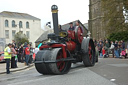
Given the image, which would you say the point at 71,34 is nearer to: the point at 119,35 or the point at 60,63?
the point at 60,63

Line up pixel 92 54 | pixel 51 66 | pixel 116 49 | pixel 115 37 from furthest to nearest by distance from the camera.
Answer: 1. pixel 115 37
2. pixel 116 49
3. pixel 92 54
4. pixel 51 66

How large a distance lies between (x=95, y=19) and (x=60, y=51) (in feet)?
185

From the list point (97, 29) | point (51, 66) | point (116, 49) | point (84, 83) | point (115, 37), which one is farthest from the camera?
point (97, 29)

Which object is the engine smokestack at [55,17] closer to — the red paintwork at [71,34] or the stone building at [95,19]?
the red paintwork at [71,34]

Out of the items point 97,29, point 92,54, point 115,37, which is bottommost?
point 92,54

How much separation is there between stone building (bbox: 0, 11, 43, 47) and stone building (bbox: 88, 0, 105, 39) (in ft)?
55.5

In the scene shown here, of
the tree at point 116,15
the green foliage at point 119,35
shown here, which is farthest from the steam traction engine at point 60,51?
the green foliage at point 119,35

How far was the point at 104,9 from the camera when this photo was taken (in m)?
31.6

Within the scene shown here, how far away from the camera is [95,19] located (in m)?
63.0

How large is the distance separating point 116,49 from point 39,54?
1160cm

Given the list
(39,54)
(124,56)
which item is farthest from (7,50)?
(124,56)

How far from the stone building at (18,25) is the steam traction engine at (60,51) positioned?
162 ft

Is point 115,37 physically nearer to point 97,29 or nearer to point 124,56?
point 124,56

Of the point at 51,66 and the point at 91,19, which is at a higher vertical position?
the point at 91,19
